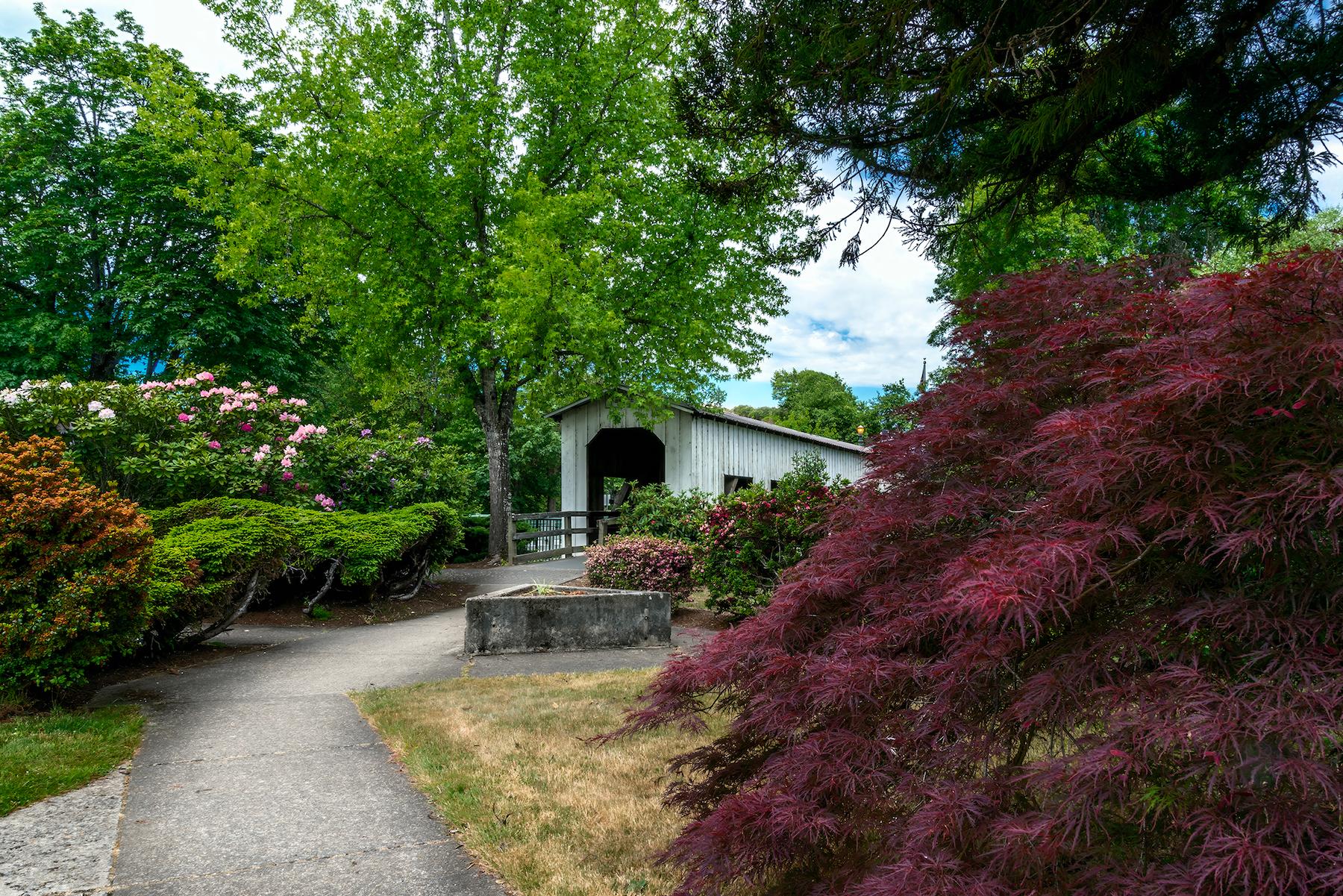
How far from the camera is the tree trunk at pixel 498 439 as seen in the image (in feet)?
59.8

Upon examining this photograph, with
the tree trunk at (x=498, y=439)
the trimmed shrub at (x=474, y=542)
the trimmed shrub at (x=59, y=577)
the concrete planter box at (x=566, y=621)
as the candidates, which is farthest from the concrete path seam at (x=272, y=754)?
the trimmed shrub at (x=474, y=542)

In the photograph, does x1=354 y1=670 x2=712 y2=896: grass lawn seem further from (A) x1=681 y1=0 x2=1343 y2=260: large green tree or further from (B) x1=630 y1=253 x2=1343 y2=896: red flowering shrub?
(A) x1=681 y1=0 x2=1343 y2=260: large green tree

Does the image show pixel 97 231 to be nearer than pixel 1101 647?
No

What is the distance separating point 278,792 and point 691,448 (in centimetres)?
1548

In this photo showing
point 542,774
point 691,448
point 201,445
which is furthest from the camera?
point 691,448

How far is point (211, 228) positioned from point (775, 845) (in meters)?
24.4

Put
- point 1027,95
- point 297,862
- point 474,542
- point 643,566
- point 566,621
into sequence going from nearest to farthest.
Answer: point 297,862 → point 1027,95 → point 566,621 → point 643,566 → point 474,542

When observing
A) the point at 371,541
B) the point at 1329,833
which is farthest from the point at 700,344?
the point at 1329,833

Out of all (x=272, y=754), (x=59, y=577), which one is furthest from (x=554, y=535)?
(x=272, y=754)

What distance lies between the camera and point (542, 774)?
4.49 m

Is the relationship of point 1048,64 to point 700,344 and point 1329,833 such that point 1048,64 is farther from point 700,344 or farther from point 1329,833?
point 700,344

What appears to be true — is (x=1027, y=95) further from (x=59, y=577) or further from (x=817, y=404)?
(x=817, y=404)

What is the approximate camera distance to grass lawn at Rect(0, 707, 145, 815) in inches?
168

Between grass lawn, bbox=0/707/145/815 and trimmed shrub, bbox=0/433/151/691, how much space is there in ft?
1.02
